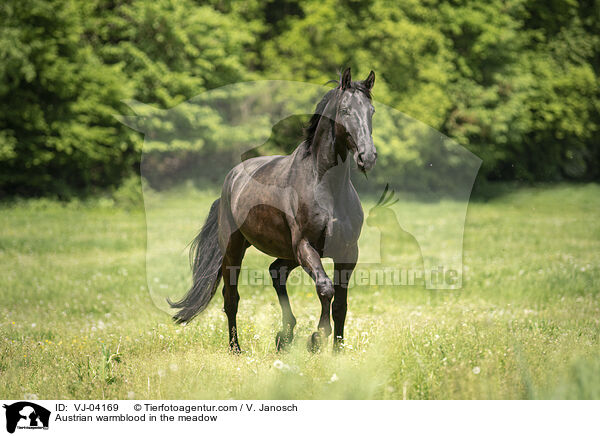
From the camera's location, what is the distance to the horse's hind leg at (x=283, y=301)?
5.72 meters

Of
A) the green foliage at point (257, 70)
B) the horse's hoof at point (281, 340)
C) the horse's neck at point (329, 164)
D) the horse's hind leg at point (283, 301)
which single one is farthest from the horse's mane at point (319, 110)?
the green foliage at point (257, 70)

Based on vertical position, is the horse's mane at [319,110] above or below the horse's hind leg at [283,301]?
above

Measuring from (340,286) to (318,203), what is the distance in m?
0.81

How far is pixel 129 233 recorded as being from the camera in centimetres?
1622

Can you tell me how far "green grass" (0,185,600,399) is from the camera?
4.51m

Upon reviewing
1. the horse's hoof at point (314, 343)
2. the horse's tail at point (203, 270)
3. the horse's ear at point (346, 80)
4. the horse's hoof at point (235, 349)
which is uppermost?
the horse's ear at point (346, 80)

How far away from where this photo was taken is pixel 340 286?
208 inches

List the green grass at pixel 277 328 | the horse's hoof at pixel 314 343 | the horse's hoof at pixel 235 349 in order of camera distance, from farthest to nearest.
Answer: the horse's hoof at pixel 235 349, the horse's hoof at pixel 314 343, the green grass at pixel 277 328

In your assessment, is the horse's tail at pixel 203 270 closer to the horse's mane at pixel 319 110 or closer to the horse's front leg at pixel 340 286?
the horse's front leg at pixel 340 286

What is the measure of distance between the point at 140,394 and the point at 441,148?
811 inches

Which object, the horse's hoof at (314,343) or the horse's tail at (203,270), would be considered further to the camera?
the horse's tail at (203,270)

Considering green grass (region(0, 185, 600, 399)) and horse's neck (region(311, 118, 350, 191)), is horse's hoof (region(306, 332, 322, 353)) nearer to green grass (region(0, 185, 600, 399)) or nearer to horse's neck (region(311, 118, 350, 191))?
green grass (region(0, 185, 600, 399))
